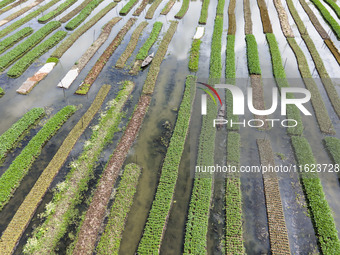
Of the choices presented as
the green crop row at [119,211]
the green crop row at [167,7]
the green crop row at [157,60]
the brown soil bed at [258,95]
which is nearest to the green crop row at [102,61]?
the green crop row at [157,60]

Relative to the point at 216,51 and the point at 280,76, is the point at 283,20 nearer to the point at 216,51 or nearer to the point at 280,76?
the point at 216,51

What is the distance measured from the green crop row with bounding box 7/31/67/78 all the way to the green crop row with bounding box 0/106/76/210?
35.1ft

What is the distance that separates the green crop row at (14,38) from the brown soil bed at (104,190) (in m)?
23.8

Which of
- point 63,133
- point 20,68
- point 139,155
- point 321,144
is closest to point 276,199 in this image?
point 321,144

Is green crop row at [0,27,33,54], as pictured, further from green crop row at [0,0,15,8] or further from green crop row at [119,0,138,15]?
green crop row at [119,0,138,15]

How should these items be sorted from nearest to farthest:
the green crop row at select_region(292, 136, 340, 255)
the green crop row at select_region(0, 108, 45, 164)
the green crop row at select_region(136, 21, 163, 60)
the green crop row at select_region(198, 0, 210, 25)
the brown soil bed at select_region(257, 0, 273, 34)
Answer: the green crop row at select_region(292, 136, 340, 255) → the green crop row at select_region(0, 108, 45, 164) → the green crop row at select_region(136, 21, 163, 60) → the brown soil bed at select_region(257, 0, 273, 34) → the green crop row at select_region(198, 0, 210, 25)

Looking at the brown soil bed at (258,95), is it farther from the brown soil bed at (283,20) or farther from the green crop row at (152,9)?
the green crop row at (152,9)

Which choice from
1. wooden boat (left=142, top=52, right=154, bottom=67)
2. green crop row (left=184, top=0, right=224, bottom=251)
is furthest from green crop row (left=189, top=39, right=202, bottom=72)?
green crop row (left=184, top=0, right=224, bottom=251)

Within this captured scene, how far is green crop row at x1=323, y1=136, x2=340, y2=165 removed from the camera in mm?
20469

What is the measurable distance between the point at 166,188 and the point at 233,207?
5.19m

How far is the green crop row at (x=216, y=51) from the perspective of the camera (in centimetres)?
3017

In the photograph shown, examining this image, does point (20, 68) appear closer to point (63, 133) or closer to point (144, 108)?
point (63, 133)

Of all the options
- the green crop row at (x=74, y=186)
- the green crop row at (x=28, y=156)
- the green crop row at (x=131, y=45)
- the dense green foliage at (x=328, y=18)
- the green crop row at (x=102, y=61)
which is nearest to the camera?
the green crop row at (x=74, y=186)

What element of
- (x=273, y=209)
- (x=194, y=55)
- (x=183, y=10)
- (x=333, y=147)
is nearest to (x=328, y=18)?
(x=183, y=10)
